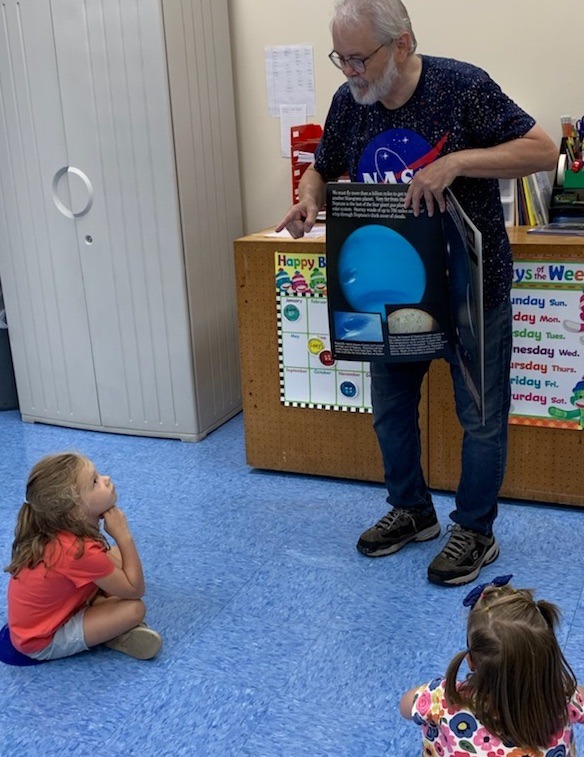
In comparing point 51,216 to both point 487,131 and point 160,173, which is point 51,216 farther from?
point 487,131

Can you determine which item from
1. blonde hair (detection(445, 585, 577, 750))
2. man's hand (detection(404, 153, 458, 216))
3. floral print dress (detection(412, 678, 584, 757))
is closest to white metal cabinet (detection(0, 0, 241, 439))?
man's hand (detection(404, 153, 458, 216))

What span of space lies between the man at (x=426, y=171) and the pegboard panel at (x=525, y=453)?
0.90 feet

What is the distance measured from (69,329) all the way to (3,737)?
6.05 ft

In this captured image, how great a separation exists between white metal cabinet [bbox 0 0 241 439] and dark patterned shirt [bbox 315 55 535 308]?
3.36ft

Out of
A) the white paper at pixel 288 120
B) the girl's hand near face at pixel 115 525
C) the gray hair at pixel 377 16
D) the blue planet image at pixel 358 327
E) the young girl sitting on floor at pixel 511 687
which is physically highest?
the gray hair at pixel 377 16

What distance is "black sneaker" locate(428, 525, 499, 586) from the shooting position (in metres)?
2.24

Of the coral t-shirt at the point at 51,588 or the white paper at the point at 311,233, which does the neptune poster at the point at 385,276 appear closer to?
the white paper at the point at 311,233

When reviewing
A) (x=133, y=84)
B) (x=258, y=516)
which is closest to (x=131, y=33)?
(x=133, y=84)

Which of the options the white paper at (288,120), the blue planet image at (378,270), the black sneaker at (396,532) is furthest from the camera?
the white paper at (288,120)

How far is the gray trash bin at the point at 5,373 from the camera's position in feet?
12.2

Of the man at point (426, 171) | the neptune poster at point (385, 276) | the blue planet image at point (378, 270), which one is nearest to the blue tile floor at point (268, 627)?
the man at point (426, 171)

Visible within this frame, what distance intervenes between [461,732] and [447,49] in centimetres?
231

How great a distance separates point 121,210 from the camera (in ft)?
10.3

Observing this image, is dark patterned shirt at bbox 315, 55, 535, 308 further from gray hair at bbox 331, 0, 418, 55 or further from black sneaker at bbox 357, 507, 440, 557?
black sneaker at bbox 357, 507, 440, 557
